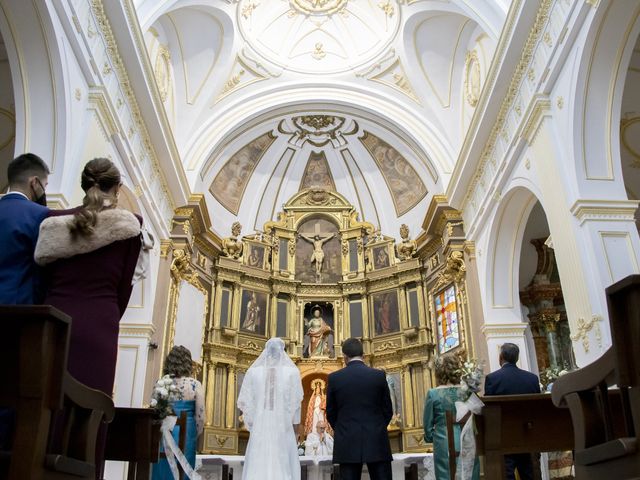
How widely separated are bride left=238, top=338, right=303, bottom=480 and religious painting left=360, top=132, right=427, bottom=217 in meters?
9.87

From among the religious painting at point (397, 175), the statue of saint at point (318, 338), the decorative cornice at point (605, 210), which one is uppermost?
the religious painting at point (397, 175)

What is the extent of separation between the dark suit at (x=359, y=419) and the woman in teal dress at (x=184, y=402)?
160cm

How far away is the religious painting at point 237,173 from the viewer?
16.2 m

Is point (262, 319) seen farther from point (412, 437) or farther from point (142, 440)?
point (142, 440)

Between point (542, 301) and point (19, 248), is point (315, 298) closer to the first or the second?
point (542, 301)

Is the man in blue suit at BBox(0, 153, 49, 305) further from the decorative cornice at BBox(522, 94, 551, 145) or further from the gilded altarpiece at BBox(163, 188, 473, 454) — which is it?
the gilded altarpiece at BBox(163, 188, 473, 454)

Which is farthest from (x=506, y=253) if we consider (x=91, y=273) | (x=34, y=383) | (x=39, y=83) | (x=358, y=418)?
(x=34, y=383)

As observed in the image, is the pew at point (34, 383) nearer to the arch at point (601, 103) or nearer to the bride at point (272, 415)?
the bride at point (272, 415)

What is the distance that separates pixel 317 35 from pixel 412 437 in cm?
1023

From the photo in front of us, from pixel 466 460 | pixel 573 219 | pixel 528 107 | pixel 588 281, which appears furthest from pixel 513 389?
pixel 528 107

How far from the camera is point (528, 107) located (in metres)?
8.84

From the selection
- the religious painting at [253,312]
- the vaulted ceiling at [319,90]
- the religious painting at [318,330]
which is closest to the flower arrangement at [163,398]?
the vaulted ceiling at [319,90]

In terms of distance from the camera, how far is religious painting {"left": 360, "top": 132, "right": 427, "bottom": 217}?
634 inches

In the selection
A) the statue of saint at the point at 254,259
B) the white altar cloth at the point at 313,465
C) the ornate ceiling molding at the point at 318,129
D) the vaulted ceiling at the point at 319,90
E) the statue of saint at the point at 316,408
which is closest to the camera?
the white altar cloth at the point at 313,465
